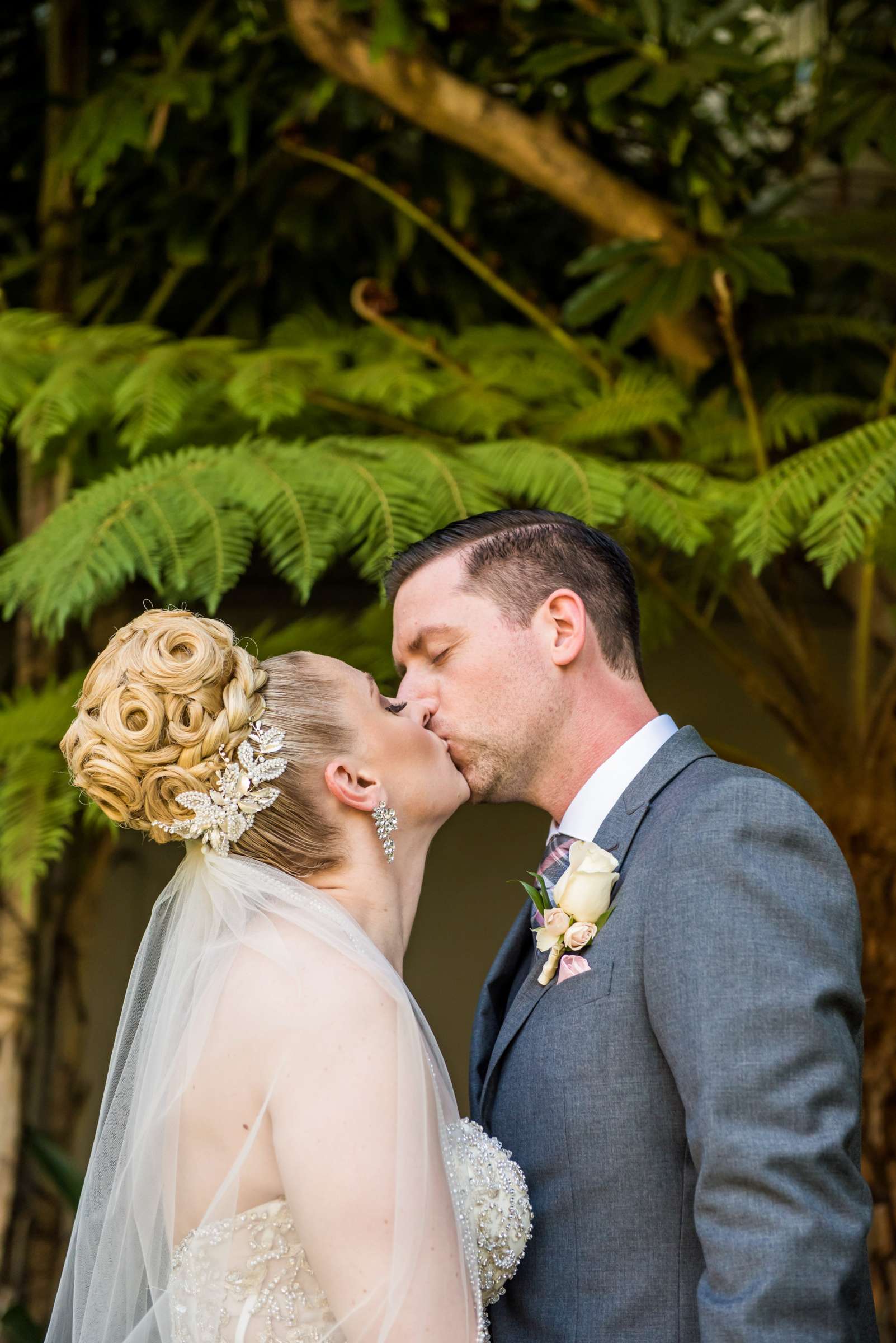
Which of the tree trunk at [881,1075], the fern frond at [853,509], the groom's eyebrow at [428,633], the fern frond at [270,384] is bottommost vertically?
the tree trunk at [881,1075]

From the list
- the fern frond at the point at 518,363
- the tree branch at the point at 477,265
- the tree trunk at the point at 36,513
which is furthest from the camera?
the tree branch at the point at 477,265

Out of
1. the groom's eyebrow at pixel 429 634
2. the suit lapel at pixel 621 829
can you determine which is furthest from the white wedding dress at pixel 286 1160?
the groom's eyebrow at pixel 429 634

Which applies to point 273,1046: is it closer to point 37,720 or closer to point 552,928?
point 552,928

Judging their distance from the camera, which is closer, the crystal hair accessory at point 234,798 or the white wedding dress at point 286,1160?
the white wedding dress at point 286,1160

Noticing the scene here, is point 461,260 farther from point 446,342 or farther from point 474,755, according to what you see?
point 474,755

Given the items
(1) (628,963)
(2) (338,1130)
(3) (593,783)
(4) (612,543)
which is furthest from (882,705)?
(2) (338,1130)

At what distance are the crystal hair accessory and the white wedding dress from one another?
39 millimetres

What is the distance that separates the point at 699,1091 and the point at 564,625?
852mm

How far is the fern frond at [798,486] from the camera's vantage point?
99.3 inches

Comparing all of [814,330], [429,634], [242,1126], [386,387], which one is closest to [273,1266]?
[242,1126]

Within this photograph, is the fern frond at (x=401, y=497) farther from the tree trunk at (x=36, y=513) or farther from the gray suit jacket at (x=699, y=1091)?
the tree trunk at (x=36, y=513)

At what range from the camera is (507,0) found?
352 cm

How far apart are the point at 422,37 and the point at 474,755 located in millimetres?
2146

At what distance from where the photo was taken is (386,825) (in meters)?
1.91
